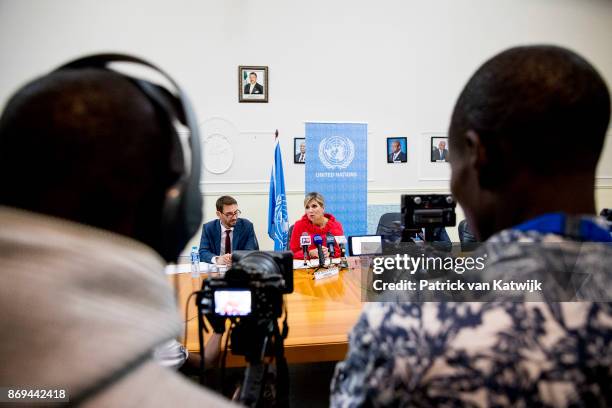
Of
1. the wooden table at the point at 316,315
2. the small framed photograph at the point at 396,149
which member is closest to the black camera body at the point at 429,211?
the wooden table at the point at 316,315

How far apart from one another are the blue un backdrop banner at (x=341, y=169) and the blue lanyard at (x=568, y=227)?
4761 mm

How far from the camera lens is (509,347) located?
0.55 metres

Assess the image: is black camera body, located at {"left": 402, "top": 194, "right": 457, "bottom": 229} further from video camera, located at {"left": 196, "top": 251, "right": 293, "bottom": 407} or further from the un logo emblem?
the un logo emblem

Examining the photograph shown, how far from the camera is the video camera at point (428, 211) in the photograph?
1.33 m

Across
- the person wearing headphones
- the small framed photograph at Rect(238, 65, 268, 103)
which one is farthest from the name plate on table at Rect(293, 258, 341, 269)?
the person wearing headphones

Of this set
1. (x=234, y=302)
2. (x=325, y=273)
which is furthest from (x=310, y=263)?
(x=234, y=302)

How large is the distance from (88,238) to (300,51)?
5244 millimetres

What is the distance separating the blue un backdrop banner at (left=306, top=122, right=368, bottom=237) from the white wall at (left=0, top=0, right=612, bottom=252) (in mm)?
138

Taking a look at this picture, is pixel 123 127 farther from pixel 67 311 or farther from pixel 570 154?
pixel 570 154

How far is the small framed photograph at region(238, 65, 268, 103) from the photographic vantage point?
5145mm

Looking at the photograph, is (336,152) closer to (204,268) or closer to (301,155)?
(301,155)

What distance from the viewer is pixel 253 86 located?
5.17 metres

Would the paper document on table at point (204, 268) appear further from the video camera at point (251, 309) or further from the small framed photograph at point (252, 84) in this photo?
the small framed photograph at point (252, 84)

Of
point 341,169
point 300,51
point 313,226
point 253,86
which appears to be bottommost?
point 313,226
